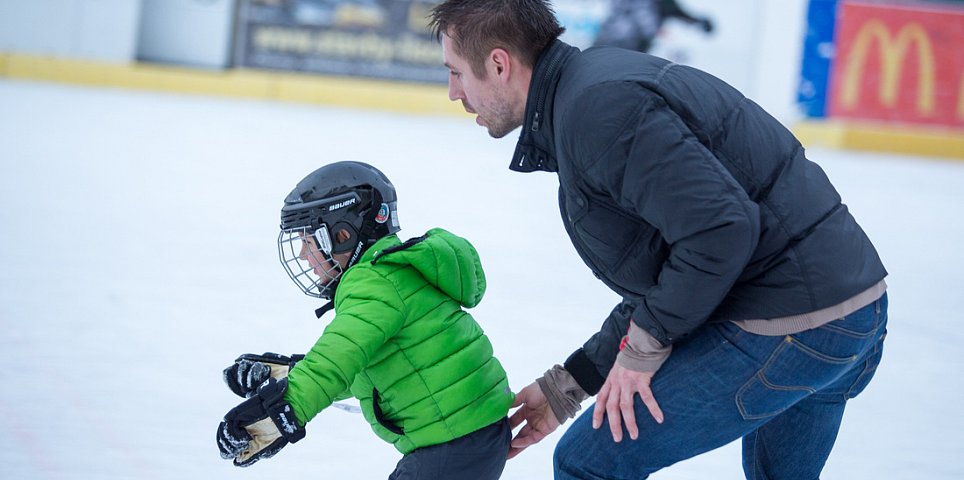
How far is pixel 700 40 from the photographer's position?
14.7 meters

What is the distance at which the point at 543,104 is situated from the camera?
179cm

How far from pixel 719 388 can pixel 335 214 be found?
30.2 inches

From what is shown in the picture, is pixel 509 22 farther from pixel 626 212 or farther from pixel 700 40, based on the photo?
pixel 700 40

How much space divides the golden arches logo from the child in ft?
41.4

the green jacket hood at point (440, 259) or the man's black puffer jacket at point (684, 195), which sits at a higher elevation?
the man's black puffer jacket at point (684, 195)

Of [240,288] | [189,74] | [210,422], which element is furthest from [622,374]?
[189,74]

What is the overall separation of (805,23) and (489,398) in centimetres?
1329

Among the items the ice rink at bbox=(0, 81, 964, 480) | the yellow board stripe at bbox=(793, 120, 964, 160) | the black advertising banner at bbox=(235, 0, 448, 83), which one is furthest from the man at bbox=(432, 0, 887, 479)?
the black advertising banner at bbox=(235, 0, 448, 83)

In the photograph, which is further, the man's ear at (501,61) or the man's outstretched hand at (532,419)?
the man's outstretched hand at (532,419)

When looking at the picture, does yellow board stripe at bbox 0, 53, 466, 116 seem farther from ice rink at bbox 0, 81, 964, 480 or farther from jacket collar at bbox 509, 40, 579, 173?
jacket collar at bbox 509, 40, 579, 173

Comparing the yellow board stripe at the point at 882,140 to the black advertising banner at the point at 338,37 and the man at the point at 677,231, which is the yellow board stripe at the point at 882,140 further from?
the man at the point at 677,231

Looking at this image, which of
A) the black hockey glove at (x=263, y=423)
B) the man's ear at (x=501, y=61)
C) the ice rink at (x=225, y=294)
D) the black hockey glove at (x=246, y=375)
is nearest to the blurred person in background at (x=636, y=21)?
the ice rink at (x=225, y=294)

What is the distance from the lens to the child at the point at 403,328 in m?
1.98

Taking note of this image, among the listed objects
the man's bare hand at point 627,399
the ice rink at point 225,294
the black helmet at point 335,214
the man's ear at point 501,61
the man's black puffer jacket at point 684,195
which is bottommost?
the ice rink at point 225,294
